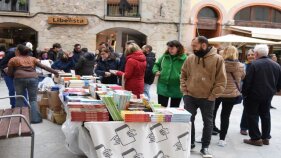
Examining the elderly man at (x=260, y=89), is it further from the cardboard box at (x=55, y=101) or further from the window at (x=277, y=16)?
the window at (x=277, y=16)

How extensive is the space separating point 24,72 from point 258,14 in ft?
49.0

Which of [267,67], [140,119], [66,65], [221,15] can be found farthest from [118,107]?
[221,15]

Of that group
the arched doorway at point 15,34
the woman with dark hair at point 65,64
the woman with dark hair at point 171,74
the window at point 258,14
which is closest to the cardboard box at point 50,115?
the woman with dark hair at point 65,64

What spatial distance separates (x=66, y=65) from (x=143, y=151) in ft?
16.8

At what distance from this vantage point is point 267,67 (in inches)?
247

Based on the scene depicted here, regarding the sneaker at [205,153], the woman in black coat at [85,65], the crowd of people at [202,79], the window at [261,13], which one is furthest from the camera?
the window at [261,13]

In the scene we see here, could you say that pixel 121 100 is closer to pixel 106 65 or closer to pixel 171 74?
pixel 171 74

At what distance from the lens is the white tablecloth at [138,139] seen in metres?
4.36

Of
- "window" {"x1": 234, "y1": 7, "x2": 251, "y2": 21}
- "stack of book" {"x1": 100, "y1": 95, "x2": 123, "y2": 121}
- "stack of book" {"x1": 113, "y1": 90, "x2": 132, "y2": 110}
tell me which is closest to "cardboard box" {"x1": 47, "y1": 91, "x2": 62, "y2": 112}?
"stack of book" {"x1": 113, "y1": 90, "x2": 132, "y2": 110}

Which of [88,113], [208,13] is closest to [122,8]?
[208,13]

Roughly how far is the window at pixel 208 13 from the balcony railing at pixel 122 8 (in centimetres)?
315

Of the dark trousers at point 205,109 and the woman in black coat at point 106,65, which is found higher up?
the woman in black coat at point 106,65

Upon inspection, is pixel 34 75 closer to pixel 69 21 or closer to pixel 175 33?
pixel 69 21

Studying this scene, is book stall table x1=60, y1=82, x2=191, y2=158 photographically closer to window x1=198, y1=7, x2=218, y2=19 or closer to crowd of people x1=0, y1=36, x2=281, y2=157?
crowd of people x1=0, y1=36, x2=281, y2=157
